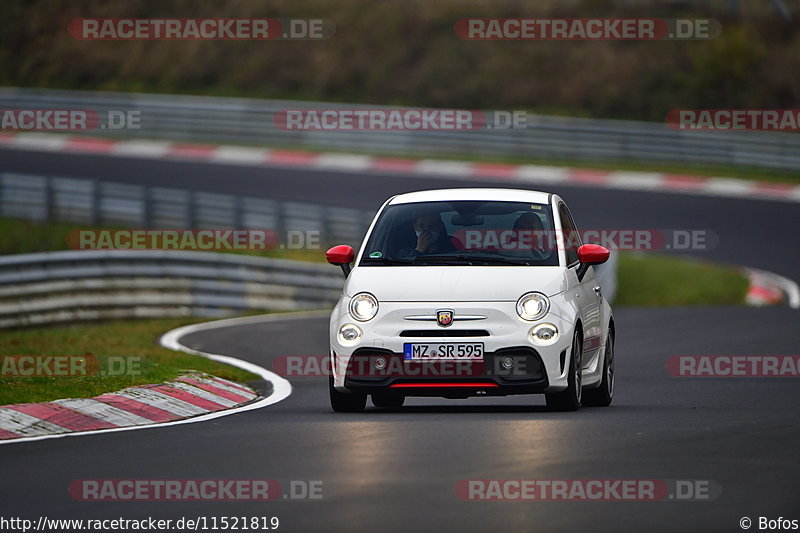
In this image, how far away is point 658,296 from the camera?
90.4 feet

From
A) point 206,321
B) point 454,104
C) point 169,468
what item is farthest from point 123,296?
point 454,104

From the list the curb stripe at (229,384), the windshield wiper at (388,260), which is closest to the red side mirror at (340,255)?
the windshield wiper at (388,260)

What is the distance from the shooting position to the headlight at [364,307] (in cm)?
1137

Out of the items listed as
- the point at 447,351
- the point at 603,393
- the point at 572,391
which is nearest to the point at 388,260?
the point at 447,351

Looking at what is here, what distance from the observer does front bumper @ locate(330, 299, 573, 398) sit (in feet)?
36.8

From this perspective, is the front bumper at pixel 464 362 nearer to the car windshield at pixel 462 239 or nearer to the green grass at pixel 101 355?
the car windshield at pixel 462 239

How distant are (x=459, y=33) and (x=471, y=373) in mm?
39291

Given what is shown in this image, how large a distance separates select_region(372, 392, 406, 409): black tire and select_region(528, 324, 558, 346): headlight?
1.47 m

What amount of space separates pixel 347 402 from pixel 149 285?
1170 centimetres

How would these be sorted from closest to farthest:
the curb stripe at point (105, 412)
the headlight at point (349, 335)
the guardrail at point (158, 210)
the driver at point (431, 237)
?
1. the headlight at point (349, 335)
2. the curb stripe at point (105, 412)
3. the driver at point (431, 237)
4. the guardrail at point (158, 210)

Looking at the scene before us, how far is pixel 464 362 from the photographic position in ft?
36.7

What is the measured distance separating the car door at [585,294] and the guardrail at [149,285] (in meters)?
10.3

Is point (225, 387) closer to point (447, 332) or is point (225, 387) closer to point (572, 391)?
point (447, 332)

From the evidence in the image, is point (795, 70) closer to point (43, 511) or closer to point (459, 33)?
point (459, 33)
